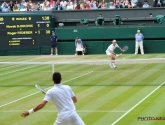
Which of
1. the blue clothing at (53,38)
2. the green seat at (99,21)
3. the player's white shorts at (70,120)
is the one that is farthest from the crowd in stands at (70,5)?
the player's white shorts at (70,120)

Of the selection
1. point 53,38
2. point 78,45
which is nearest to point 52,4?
point 53,38

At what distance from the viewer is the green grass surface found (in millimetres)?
16250

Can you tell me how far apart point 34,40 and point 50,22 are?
2.08 metres

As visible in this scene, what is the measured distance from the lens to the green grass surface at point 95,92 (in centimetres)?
1625

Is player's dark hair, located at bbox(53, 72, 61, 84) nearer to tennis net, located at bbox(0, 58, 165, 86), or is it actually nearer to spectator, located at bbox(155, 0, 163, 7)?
tennis net, located at bbox(0, 58, 165, 86)

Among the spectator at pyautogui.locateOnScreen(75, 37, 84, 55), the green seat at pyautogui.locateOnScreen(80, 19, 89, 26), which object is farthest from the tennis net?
the green seat at pyautogui.locateOnScreen(80, 19, 89, 26)

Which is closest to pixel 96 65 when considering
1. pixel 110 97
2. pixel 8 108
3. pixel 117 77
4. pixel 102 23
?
pixel 117 77

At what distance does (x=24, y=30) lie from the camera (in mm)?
44406

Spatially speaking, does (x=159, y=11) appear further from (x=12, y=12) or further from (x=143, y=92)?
(x=143, y=92)

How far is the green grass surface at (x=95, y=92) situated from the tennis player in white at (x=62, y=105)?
4.25 meters

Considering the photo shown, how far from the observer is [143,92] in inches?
835

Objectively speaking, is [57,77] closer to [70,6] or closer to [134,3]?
[134,3]

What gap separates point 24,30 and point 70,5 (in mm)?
5239

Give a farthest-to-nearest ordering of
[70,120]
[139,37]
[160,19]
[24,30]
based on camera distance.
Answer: [24,30], [160,19], [139,37], [70,120]
